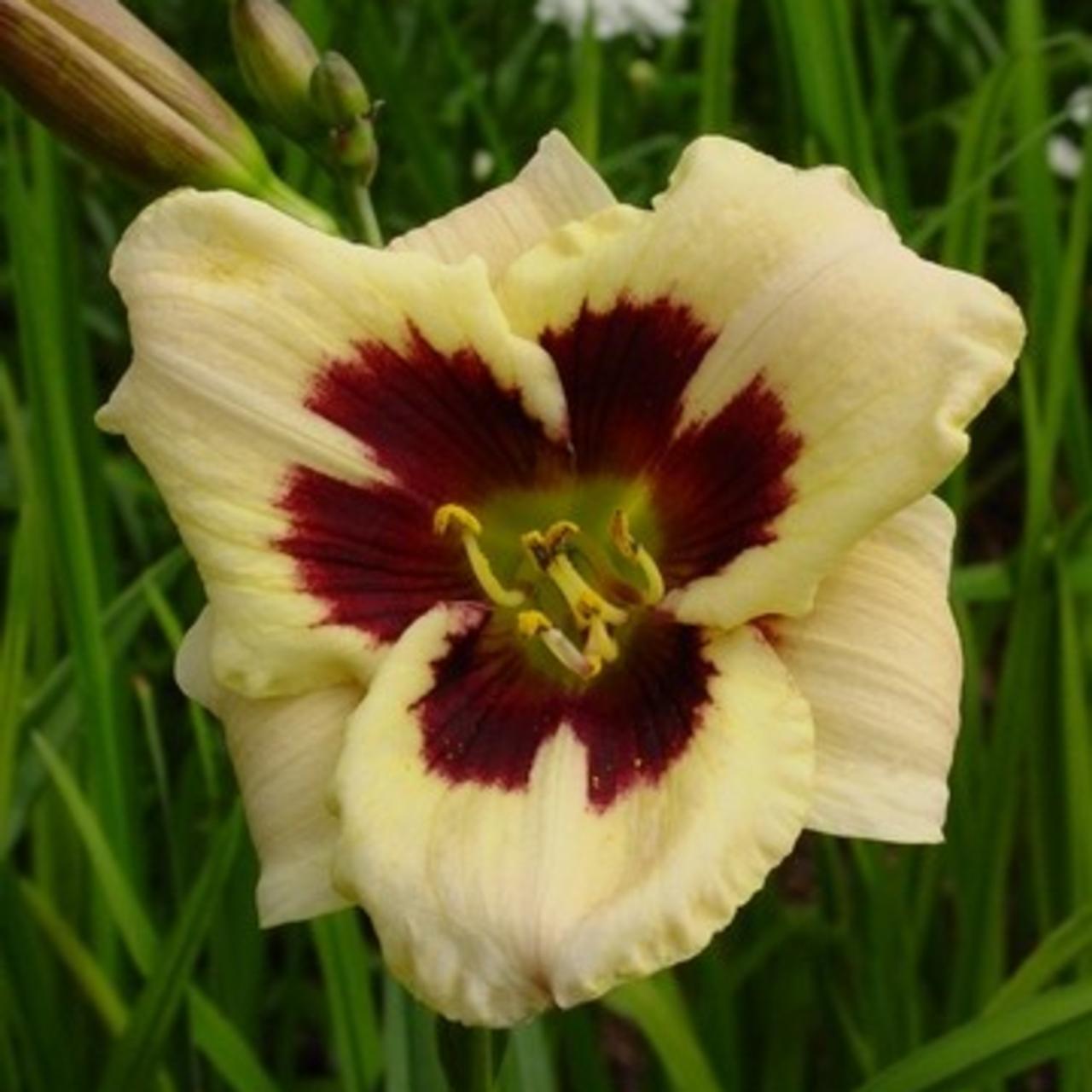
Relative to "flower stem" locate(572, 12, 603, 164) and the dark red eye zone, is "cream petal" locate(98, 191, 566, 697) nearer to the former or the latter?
the dark red eye zone

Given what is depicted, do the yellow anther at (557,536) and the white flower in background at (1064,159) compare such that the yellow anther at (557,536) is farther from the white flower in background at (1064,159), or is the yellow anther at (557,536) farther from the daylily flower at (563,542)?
the white flower in background at (1064,159)

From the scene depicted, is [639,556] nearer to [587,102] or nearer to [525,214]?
[525,214]

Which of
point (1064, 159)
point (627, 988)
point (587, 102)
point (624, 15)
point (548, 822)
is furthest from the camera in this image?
point (1064, 159)

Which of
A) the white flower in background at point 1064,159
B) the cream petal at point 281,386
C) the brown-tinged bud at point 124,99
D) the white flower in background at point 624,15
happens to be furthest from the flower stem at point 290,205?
the white flower in background at point 1064,159

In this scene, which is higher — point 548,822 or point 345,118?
point 345,118

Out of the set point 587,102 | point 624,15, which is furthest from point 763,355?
point 624,15

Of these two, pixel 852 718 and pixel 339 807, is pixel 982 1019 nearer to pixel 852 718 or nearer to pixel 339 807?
pixel 852 718
